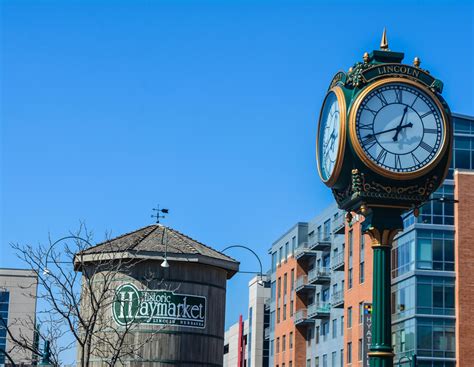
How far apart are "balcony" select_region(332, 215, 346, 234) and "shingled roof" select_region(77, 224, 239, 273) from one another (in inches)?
1796

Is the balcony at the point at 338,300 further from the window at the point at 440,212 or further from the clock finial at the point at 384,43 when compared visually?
the clock finial at the point at 384,43

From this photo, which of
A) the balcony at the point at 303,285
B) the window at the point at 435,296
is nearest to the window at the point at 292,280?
the balcony at the point at 303,285

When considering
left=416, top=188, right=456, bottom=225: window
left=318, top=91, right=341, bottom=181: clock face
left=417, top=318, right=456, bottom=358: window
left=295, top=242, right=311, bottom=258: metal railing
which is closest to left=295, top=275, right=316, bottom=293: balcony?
left=295, top=242, right=311, bottom=258: metal railing

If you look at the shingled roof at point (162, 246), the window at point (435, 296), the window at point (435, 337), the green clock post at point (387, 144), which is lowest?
the green clock post at point (387, 144)

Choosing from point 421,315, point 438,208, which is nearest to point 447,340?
point 421,315

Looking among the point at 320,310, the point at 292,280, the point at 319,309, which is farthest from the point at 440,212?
the point at 292,280

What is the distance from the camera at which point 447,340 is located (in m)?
64.2

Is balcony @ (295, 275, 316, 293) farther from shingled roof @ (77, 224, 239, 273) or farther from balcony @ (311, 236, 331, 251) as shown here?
shingled roof @ (77, 224, 239, 273)

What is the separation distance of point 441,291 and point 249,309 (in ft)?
178

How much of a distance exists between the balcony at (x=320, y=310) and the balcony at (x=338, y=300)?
86.3 inches

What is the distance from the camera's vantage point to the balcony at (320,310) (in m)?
84.4

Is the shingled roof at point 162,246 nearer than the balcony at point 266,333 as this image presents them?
Yes

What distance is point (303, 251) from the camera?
294 feet

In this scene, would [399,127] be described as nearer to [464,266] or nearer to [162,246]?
[162,246]
